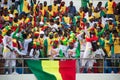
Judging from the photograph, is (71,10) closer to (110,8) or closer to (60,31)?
(110,8)

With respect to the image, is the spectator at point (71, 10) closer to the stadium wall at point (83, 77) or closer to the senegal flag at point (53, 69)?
the stadium wall at point (83, 77)

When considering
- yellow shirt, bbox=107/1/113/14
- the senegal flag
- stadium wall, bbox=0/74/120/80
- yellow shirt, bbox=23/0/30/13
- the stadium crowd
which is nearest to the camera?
the senegal flag

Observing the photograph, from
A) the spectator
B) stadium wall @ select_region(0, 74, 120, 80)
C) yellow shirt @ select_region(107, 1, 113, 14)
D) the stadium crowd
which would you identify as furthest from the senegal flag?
yellow shirt @ select_region(107, 1, 113, 14)

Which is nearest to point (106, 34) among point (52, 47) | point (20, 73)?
point (52, 47)

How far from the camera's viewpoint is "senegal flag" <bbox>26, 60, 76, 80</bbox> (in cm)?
1733

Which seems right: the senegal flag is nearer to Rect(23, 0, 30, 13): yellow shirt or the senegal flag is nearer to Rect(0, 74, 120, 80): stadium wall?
Rect(0, 74, 120, 80): stadium wall

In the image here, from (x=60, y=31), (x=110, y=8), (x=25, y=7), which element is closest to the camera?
(x=60, y=31)

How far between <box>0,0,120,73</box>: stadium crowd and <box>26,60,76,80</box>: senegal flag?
1.17 feet

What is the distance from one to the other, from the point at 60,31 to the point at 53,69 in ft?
7.53

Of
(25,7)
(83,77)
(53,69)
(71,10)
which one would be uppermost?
(25,7)

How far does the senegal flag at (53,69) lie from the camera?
17328 millimetres

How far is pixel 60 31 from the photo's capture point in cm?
1941

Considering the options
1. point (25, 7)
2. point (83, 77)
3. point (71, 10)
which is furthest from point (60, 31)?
point (25, 7)

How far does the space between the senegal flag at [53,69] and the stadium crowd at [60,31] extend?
0.36 metres
